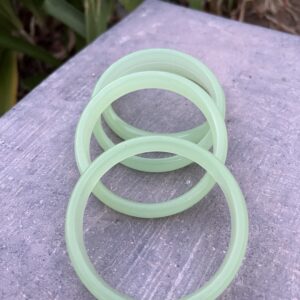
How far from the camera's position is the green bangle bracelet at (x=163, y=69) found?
890 mm

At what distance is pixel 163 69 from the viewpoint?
3.31 feet

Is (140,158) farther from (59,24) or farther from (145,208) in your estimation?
(59,24)

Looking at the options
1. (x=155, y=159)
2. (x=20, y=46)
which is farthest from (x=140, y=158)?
(x=20, y=46)

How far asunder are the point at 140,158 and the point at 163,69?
220 millimetres

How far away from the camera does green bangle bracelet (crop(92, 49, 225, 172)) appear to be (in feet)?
2.92

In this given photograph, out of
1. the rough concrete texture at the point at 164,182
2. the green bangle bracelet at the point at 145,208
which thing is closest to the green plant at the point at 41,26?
the rough concrete texture at the point at 164,182

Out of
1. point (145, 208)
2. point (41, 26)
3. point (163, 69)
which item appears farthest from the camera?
point (41, 26)

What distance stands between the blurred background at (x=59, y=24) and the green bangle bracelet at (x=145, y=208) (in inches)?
21.8

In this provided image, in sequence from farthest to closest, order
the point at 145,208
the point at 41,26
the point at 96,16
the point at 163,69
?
the point at 41,26 < the point at 96,16 < the point at 163,69 < the point at 145,208

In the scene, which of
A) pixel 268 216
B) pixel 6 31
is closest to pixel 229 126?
pixel 268 216

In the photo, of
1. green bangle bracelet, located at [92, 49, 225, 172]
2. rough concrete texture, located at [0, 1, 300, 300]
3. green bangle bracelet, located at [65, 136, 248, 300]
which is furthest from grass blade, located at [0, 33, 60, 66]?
green bangle bracelet, located at [65, 136, 248, 300]

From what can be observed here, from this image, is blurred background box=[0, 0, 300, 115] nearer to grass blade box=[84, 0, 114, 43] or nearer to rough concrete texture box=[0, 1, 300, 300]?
grass blade box=[84, 0, 114, 43]

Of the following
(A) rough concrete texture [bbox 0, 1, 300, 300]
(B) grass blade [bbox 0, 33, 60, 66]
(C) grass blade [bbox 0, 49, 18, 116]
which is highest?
(A) rough concrete texture [bbox 0, 1, 300, 300]

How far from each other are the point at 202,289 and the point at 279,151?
13.7 inches
